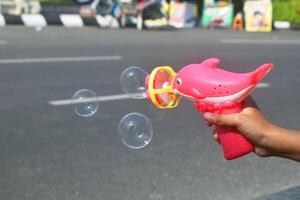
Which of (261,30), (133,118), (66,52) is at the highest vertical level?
(133,118)

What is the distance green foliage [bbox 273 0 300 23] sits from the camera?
20719 millimetres

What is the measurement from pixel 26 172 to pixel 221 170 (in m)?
1.37

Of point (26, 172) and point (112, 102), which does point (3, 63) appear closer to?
point (112, 102)

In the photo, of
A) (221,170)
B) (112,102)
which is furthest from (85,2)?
(221,170)

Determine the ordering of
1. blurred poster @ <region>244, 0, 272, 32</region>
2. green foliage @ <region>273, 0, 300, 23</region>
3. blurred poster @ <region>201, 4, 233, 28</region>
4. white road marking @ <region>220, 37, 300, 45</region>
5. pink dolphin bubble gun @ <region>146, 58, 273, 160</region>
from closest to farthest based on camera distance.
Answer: pink dolphin bubble gun @ <region>146, 58, 273, 160</region>, white road marking @ <region>220, 37, 300, 45</region>, blurred poster @ <region>244, 0, 272, 32</region>, blurred poster @ <region>201, 4, 233, 28</region>, green foliage @ <region>273, 0, 300, 23</region>

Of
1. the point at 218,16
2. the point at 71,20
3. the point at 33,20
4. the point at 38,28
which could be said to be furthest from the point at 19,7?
the point at 218,16

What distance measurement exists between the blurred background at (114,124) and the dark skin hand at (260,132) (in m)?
1.00

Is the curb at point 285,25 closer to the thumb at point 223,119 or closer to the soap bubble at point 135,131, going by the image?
the soap bubble at point 135,131

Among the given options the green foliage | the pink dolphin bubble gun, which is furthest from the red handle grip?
the green foliage

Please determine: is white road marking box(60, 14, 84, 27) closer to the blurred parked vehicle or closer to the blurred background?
the blurred parked vehicle

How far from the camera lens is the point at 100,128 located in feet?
18.0

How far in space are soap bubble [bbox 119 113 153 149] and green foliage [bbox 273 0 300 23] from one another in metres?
19.2

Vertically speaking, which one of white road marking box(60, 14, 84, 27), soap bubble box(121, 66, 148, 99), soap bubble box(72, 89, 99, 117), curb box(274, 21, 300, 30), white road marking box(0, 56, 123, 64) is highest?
soap bubble box(121, 66, 148, 99)

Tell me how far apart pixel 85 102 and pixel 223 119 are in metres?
0.94
